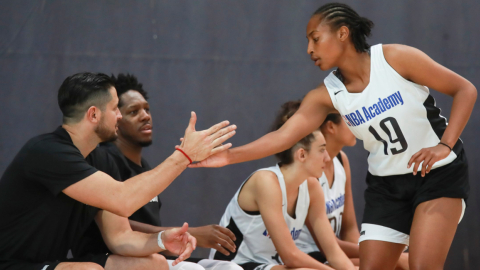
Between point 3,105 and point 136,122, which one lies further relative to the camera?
point 3,105

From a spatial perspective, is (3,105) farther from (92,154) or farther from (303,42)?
(303,42)

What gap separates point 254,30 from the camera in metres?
3.57

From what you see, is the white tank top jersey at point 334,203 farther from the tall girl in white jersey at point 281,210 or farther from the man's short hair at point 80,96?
the man's short hair at point 80,96

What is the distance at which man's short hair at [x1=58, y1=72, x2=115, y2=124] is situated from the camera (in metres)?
2.10

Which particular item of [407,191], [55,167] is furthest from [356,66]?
[55,167]

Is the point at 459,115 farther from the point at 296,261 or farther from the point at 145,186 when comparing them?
the point at 145,186

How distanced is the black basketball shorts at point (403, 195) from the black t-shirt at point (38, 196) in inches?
48.2

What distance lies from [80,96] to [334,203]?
1686 millimetres

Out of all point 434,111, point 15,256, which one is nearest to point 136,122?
point 15,256

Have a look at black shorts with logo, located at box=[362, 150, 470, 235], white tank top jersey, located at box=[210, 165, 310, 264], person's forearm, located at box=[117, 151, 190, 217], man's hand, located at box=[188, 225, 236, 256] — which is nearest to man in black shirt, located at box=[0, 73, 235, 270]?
person's forearm, located at box=[117, 151, 190, 217]

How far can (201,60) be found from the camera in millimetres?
3521

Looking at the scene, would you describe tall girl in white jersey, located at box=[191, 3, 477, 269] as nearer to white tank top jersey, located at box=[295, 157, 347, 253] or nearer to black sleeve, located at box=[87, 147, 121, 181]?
black sleeve, located at box=[87, 147, 121, 181]

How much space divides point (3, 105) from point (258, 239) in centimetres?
198

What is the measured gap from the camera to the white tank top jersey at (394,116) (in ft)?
6.72
